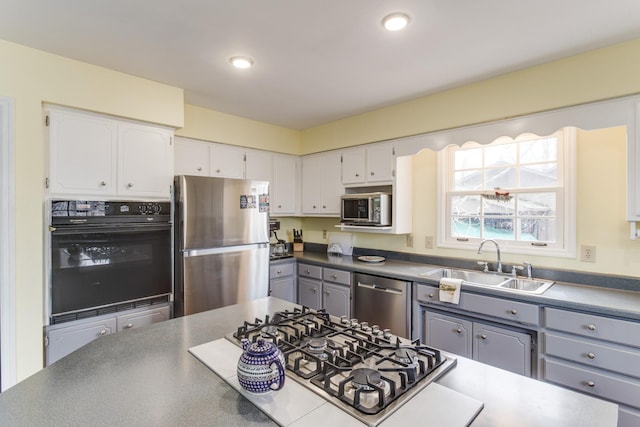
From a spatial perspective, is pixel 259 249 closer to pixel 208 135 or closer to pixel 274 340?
pixel 208 135

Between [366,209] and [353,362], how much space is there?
7.14 ft

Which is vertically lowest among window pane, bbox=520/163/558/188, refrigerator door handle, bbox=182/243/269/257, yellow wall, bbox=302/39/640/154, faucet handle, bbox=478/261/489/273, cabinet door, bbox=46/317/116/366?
cabinet door, bbox=46/317/116/366

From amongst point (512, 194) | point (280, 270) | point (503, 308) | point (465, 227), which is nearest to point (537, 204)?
point (512, 194)

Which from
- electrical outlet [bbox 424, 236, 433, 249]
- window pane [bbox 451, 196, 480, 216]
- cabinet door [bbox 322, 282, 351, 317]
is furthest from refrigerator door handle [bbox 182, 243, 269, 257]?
window pane [bbox 451, 196, 480, 216]

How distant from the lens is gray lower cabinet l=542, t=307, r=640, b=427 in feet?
5.57

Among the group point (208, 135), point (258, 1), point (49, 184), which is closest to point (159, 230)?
point (49, 184)

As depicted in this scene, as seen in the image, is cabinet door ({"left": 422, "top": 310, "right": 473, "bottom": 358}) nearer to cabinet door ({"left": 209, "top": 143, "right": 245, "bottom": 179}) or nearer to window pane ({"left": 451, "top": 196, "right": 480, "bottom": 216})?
window pane ({"left": 451, "top": 196, "right": 480, "bottom": 216})

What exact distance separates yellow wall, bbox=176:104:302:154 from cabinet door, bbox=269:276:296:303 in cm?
151

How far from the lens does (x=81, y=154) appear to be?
2.20 metres

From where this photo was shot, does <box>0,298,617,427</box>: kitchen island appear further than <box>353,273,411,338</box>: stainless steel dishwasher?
No

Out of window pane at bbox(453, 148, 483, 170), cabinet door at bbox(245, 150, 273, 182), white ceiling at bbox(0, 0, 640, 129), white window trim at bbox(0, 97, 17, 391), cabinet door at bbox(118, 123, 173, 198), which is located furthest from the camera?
cabinet door at bbox(245, 150, 273, 182)

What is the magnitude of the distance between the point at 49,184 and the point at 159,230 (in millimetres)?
739

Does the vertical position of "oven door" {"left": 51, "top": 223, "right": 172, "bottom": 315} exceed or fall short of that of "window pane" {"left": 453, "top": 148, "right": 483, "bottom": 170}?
it falls short

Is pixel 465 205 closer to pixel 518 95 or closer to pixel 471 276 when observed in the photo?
pixel 471 276
